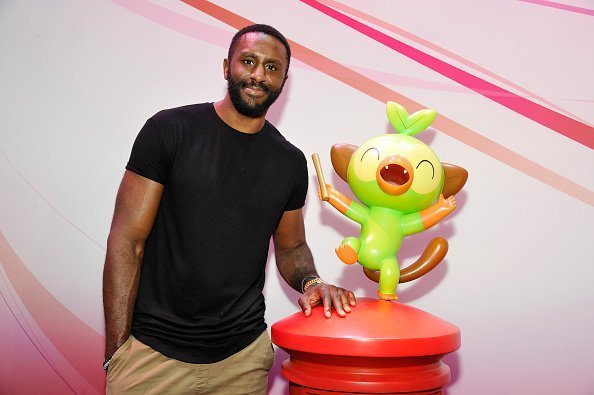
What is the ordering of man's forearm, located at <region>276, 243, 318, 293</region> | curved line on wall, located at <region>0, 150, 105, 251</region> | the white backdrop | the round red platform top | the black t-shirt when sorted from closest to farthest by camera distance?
the round red platform top, the black t-shirt, man's forearm, located at <region>276, 243, 318, 293</region>, the white backdrop, curved line on wall, located at <region>0, 150, 105, 251</region>

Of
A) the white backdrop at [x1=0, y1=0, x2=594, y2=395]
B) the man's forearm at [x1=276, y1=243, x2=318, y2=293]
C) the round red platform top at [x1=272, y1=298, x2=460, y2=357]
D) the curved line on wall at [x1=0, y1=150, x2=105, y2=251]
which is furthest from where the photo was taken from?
the curved line on wall at [x1=0, y1=150, x2=105, y2=251]

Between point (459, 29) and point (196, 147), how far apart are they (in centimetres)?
130

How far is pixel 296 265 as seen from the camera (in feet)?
7.71

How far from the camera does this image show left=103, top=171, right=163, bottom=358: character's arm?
2.01 m

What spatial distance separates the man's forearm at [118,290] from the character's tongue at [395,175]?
832mm

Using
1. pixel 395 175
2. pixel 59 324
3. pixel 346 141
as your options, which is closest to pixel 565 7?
pixel 346 141

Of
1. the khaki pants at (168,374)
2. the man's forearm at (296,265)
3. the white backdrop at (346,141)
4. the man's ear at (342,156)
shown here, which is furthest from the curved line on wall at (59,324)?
the man's ear at (342,156)

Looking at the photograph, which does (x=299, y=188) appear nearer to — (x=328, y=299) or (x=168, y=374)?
(x=328, y=299)

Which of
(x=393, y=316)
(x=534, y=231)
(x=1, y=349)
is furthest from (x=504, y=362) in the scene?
(x=1, y=349)

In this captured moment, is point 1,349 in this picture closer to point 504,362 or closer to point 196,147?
point 196,147

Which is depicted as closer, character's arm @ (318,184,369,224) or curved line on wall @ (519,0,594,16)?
character's arm @ (318,184,369,224)

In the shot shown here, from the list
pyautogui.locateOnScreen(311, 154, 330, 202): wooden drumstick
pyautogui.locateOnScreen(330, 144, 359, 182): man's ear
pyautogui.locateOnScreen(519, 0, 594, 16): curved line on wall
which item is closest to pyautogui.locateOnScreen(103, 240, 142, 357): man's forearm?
pyautogui.locateOnScreen(311, 154, 330, 202): wooden drumstick

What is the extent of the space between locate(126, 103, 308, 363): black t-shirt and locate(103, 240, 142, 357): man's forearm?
0.06 metres

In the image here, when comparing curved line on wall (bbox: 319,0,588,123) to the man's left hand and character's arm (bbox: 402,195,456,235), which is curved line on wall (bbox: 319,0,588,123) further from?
the man's left hand
